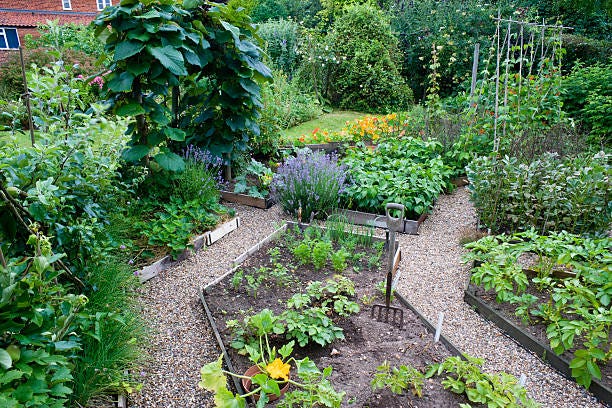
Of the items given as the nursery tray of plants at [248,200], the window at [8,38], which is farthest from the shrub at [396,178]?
the window at [8,38]

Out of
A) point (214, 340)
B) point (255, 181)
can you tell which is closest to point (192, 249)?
point (214, 340)

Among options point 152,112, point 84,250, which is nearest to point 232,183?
point 152,112

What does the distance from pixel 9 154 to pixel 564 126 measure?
548 centimetres

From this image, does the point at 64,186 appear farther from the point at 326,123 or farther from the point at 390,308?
the point at 326,123

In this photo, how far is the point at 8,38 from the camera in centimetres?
1823

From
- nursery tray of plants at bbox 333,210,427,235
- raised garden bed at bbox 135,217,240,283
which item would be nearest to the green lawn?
nursery tray of plants at bbox 333,210,427,235

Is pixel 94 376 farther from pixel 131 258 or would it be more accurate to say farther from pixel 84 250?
pixel 131 258

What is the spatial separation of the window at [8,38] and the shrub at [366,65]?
1588cm

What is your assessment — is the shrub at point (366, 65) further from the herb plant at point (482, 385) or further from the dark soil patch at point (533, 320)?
the herb plant at point (482, 385)

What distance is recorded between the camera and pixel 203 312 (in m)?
2.87

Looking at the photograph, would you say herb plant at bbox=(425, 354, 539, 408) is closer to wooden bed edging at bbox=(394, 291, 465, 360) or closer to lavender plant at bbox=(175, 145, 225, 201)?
wooden bed edging at bbox=(394, 291, 465, 360)

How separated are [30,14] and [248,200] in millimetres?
20678

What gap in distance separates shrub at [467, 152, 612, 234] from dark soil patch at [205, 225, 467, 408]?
1.22 metres

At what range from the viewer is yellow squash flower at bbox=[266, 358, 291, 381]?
78.0 inches
